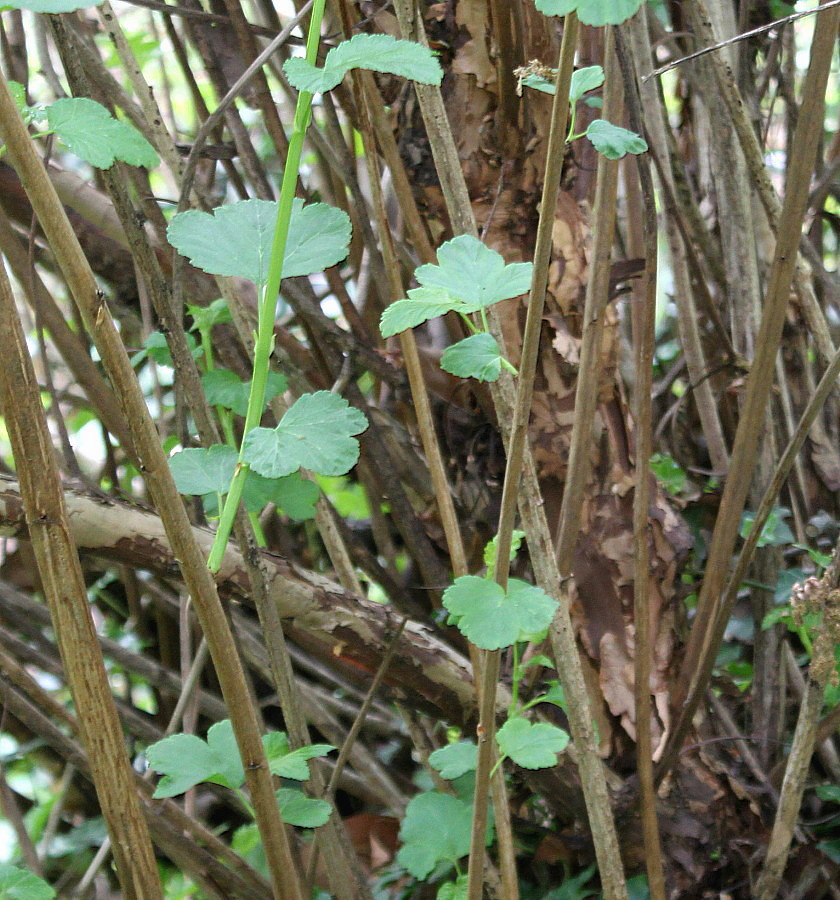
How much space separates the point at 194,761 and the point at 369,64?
406 millimetres

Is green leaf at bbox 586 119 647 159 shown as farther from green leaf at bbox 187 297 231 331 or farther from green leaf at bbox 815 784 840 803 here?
green leaf at bbox 815 784 840 803

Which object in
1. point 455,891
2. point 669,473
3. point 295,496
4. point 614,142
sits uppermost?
point 614,142

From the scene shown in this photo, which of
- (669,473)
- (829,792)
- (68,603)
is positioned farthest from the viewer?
(669,473)

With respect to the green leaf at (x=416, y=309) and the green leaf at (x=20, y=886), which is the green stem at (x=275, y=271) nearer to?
the green leaf at (x=416, y=309)

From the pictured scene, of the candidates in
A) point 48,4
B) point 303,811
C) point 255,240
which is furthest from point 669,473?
point 48,4

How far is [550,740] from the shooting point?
1.93 feet

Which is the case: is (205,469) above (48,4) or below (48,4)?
below

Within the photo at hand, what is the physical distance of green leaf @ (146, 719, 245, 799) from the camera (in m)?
0.52

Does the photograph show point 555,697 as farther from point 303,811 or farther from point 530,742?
point 303,811

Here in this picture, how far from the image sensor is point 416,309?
462mm

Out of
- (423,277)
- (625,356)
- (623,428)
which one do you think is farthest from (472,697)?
(625,356)

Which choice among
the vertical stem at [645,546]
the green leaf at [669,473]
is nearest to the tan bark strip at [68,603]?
the vertical stem at [645,546]

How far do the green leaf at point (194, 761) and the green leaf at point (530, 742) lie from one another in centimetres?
17

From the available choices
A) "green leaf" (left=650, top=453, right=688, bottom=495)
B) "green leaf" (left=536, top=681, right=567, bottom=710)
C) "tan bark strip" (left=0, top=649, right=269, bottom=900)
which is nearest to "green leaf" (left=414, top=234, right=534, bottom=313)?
"green leaf" (left=536, top=681, right=567, bottom=710)
